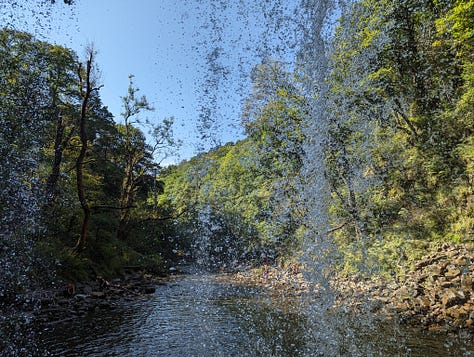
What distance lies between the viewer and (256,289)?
41.1 feet

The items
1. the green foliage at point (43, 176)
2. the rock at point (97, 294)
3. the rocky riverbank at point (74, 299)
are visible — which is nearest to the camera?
the rocky riverbank at point (74, 299)

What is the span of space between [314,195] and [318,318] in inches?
176

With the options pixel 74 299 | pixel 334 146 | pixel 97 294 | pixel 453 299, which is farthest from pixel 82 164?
pixel 453 299

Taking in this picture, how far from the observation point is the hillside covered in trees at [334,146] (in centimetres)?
902

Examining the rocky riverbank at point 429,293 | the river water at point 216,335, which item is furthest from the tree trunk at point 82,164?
the rocky riverbank at point 429,293

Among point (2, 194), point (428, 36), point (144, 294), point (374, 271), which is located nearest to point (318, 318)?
point (374, 271)

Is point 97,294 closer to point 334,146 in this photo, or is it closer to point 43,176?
point 43,176

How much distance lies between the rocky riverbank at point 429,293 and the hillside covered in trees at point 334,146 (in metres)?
0.72

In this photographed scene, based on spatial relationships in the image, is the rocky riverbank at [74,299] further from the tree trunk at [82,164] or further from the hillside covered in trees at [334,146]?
the tree trunk at [82,164]

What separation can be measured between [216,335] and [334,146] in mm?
8595

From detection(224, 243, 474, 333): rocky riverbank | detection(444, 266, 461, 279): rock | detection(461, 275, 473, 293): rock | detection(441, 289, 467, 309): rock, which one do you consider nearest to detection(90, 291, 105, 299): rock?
detection(224, 243, 474, 333): rocky riverbank

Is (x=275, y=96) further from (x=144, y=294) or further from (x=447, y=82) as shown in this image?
(x=144, y=294)

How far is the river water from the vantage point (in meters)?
5.34

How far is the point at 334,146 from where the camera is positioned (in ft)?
39.3
